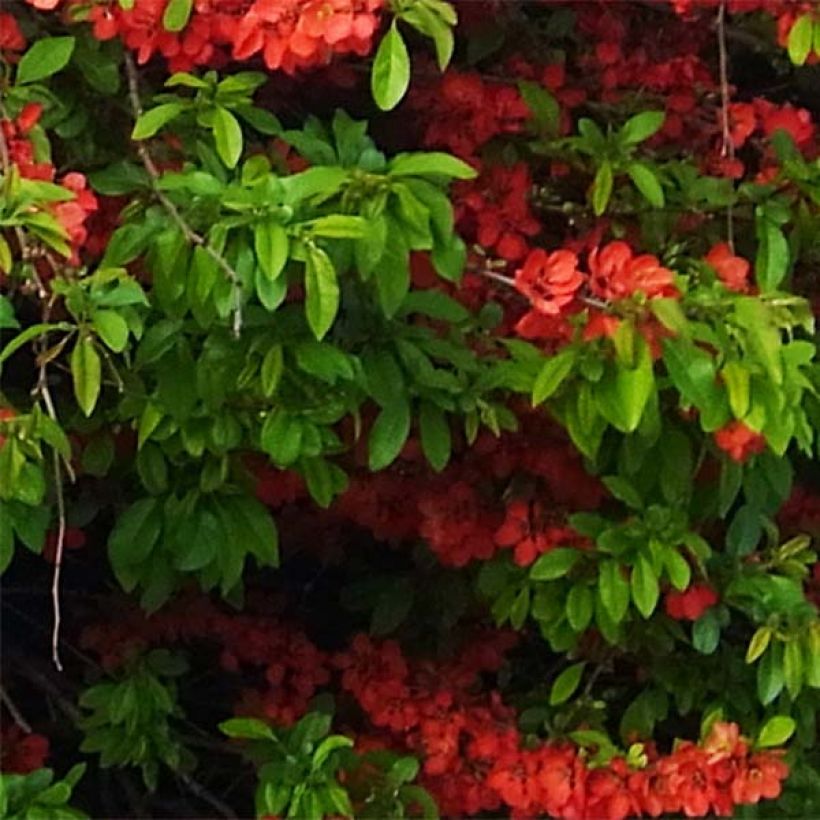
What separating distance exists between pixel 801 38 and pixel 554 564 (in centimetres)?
54

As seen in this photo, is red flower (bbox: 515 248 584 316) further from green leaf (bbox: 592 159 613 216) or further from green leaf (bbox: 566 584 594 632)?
green leaf (bbox: 566 584 594 632)

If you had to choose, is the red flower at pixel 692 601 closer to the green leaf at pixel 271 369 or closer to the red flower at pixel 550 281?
the red flower at pixel 550 281

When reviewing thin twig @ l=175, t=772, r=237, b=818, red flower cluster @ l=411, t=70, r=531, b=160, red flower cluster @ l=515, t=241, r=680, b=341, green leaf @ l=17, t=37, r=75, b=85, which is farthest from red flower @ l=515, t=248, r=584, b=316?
thin twig @ l=175, t=772, r=237, b=818

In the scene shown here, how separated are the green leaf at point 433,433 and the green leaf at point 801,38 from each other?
446 mm

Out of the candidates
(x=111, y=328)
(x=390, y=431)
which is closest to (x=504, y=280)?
(x=390, y=431)

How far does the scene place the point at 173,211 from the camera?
3.91 feet

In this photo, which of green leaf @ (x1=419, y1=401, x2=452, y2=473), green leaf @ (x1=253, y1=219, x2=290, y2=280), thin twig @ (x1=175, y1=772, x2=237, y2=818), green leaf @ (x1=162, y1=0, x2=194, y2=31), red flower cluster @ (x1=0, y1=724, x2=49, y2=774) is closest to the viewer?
green leaf @ (x1=253, y1=219, x2=290, y2=280)

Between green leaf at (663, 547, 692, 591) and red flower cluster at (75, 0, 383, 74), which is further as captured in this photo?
green leaf at (663, 547, 692, 591)

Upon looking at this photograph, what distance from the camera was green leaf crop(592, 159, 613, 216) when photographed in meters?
1.40

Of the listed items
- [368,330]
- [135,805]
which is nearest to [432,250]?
[368,330]

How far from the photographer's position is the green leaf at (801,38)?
131 centimetres

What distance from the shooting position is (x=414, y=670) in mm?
1802

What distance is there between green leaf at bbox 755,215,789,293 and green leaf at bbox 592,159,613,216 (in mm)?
153

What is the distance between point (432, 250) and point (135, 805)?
1004mm
